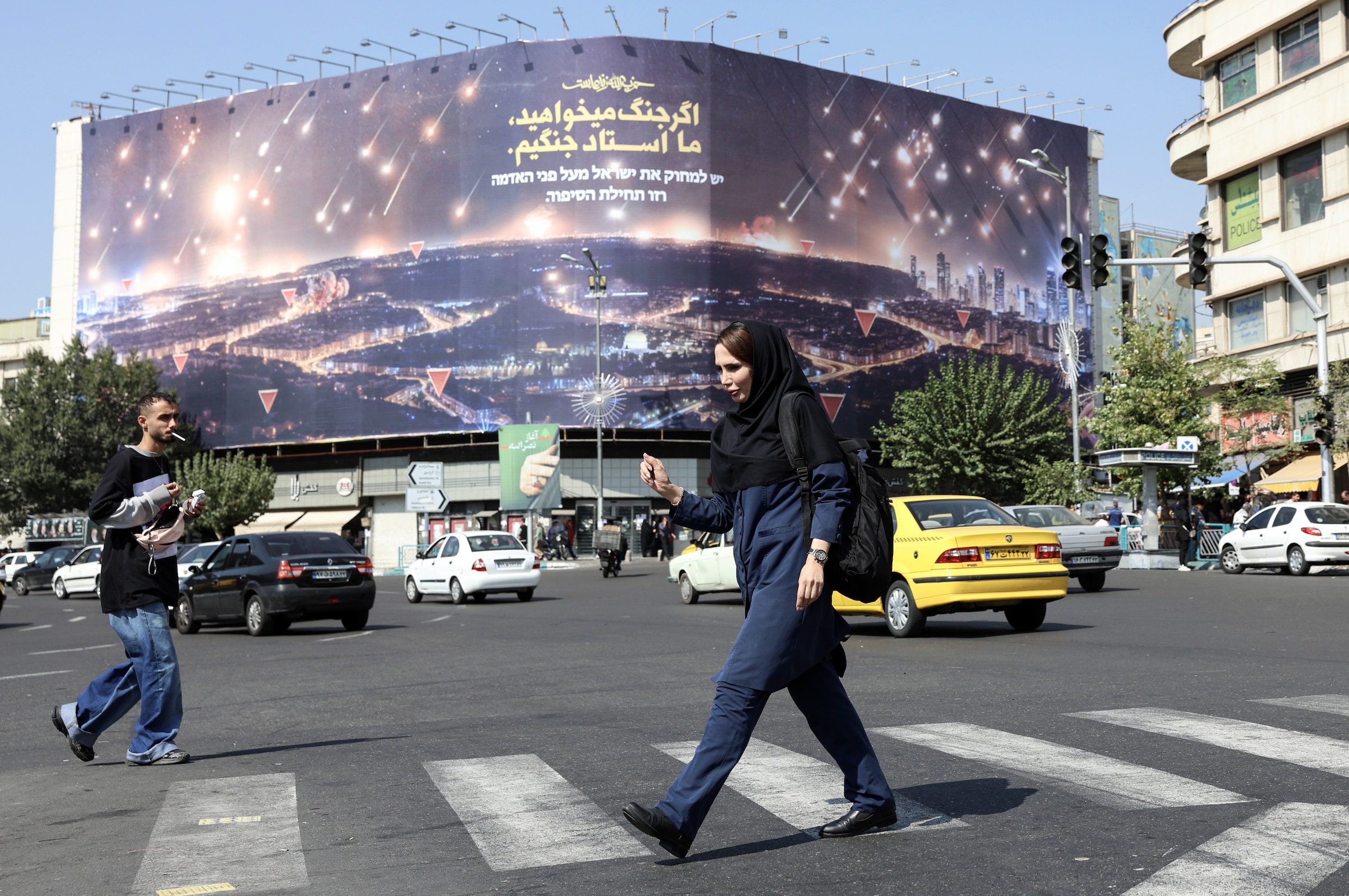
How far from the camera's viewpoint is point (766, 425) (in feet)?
15.9

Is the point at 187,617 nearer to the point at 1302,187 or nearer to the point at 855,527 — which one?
the point at 855,527

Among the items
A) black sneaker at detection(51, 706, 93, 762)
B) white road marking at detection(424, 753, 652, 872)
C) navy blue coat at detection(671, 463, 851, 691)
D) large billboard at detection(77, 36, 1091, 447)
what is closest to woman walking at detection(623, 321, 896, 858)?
navy blue coat at detection(671, 463, 851, 691)

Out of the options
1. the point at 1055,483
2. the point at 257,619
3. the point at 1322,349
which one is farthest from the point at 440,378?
the point at 257,619

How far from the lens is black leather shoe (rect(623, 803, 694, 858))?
4.55m

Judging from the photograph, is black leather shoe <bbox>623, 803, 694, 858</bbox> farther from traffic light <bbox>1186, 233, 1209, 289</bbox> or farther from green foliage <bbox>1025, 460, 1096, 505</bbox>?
green foliage <bbox>1025, 460, 1096, 505</bbox>

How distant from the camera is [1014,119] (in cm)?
7212

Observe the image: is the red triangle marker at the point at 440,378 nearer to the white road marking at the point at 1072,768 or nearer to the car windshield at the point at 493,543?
the car windshield at the point at 493,543

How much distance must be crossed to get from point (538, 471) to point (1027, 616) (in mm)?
41659

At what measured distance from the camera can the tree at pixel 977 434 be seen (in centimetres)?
5772

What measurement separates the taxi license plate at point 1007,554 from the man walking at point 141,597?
9569 mm

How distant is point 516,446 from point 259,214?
2054 cm

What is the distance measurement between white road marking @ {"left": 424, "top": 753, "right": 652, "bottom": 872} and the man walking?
1.53 meters

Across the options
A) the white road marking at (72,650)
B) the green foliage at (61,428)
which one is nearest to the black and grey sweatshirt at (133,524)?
the white road marking at (72,650)

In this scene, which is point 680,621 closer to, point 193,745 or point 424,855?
point 193,745
